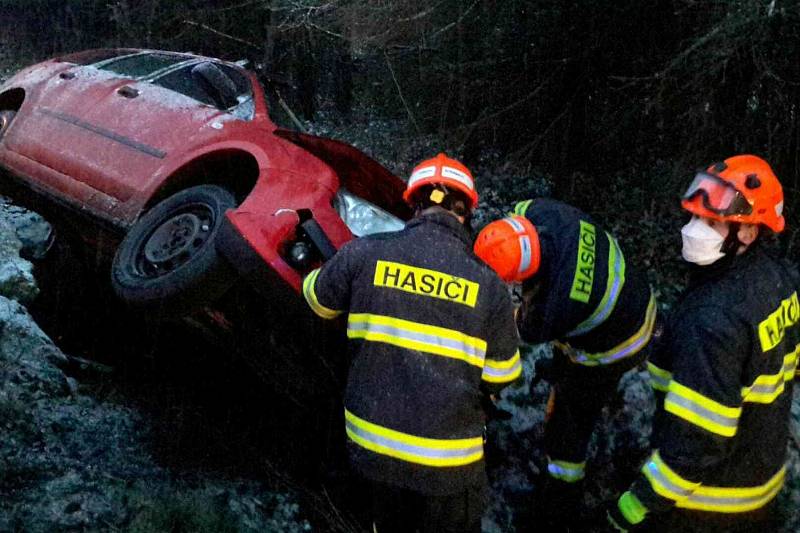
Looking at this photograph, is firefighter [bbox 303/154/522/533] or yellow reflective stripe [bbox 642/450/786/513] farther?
firefighter [bbox 303/154/522/533]

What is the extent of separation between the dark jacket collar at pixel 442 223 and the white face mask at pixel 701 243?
0.78 meters

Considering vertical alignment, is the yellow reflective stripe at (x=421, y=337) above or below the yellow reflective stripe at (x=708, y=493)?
above

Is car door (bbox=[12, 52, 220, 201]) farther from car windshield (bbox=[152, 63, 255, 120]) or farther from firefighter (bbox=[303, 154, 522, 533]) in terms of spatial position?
firefighter (bbox=[303, 154, 522, 533])

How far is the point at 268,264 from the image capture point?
292 centimetres

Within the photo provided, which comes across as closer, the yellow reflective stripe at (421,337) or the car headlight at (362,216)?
the yellow reflective stripe at (421,337)

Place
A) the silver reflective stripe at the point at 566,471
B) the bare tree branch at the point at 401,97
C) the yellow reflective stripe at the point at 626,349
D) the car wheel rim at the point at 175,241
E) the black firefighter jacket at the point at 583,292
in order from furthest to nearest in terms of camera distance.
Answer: the bare tree branch at the point at 401,97
the silver reflective stripe at the point at 566,471
the car wheel rim at the point at 175,241
the yellow reflective stripe at the point at 626,349
the black firefighter jacket at the point at 583,292

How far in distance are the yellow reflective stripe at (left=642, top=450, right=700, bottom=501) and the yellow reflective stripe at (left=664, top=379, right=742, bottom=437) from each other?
8.1 inches

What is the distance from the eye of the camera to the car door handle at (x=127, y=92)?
429 centimetres

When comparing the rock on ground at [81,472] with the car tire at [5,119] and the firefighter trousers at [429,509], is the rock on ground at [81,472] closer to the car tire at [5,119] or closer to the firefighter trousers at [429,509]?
the firefighter trousers at [429,509]

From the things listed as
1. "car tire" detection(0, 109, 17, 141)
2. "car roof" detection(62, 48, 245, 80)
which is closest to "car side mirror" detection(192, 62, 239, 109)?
"car roof" detection(62, 48, 245, 80)

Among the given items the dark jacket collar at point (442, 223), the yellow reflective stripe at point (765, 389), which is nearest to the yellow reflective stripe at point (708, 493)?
the yellow reflective stripe at point (765, 389)

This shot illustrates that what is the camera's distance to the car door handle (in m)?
4.29

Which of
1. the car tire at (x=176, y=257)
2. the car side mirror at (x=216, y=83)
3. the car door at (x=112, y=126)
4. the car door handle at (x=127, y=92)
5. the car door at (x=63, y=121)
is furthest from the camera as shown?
the car side mirror at (x=216, y=83)

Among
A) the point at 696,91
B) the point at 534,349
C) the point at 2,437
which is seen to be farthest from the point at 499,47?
the point at 2,437
